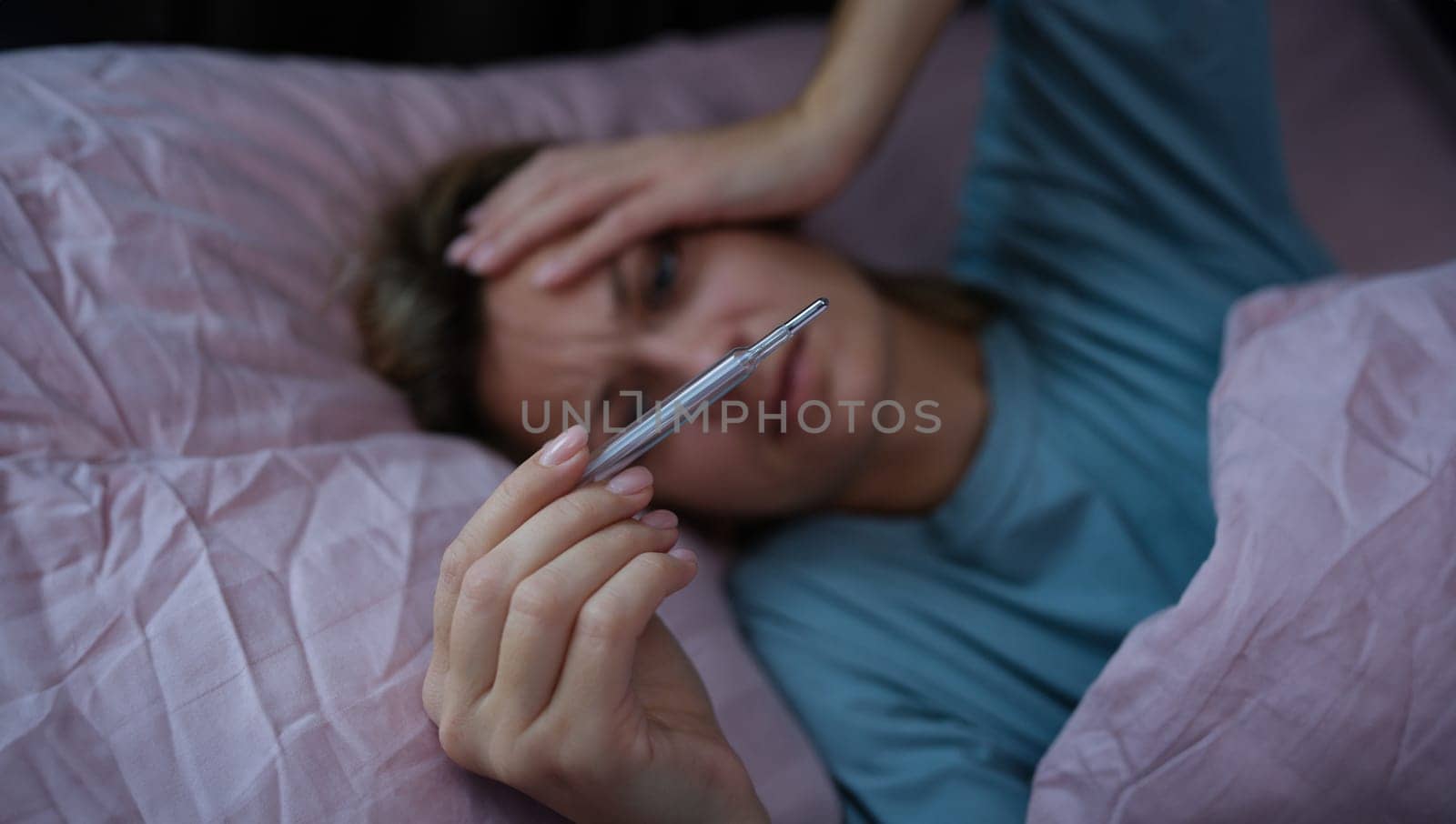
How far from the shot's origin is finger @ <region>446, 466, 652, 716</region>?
48cm

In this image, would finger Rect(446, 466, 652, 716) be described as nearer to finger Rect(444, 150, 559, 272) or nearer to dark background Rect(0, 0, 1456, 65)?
finger Rect(444, 150, 559, 272)

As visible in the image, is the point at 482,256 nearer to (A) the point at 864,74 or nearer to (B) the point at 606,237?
(B) the point at 606,237

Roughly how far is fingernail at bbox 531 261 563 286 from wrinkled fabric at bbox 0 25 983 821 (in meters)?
0.15

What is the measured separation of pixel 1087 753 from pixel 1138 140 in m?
0.58

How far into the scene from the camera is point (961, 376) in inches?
37.3

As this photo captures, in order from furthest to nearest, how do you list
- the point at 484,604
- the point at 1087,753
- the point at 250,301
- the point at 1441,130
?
the point at 1441,130
the point at 250,301
the point at 1087,753
the point at 484,604

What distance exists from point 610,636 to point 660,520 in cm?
8

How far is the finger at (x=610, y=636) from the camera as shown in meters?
0.48

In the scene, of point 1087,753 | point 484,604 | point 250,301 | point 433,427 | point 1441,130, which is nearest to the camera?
point 484,604

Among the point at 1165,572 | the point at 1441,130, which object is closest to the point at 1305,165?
the point at 1441,130

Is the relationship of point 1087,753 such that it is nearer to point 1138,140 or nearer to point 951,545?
point 951,545

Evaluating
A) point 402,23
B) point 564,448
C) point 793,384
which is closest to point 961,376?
point 793,384

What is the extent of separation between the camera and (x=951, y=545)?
90 cm

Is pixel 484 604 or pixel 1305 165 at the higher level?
pixel 1305 165
